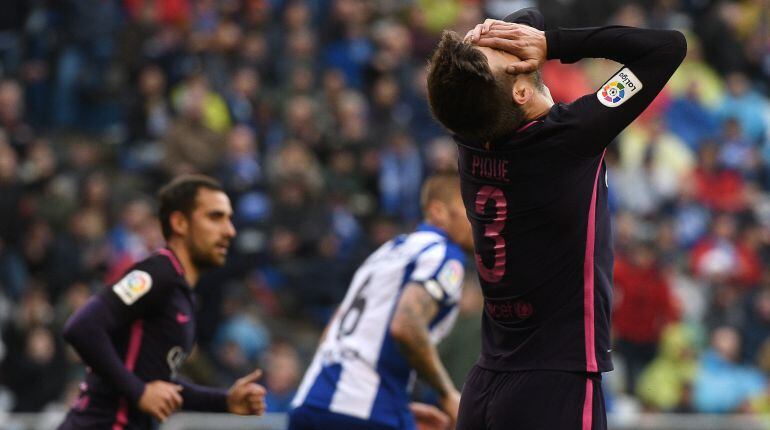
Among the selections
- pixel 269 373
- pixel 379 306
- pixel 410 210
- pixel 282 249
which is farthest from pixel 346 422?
pixel 410 210

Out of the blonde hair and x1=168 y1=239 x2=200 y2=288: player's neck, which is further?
the blonde hair

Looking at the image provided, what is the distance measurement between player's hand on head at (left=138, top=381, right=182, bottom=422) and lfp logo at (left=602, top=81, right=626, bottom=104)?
2.83 metres

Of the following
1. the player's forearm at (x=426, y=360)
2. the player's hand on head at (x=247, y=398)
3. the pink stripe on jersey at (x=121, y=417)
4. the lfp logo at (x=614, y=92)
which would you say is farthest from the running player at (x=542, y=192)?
the pink stripe on jersey at (x=121, y=417)

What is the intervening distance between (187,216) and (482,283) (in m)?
2.31

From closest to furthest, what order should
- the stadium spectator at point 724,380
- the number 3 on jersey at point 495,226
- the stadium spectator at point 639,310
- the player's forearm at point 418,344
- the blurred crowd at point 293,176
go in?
the number 3 on jersey at point 495,226
the player's forearm at point 418,344
the blurred crowd at point 293,176
the stadium spectator at point 724,380
the stadium spectator at point 639,310

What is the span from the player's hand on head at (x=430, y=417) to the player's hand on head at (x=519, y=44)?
108 inches

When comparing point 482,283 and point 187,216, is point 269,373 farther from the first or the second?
point 482,283

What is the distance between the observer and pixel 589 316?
194 inches

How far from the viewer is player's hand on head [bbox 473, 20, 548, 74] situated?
4812 millimetres

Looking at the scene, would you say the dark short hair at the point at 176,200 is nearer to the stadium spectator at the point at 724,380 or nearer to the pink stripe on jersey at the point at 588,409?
the pink stripe on jersey at the point at 588,409

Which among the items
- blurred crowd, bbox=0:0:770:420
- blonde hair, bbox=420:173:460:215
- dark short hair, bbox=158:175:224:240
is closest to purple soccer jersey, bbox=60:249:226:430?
dark short hair, bbox=158:175:224:240

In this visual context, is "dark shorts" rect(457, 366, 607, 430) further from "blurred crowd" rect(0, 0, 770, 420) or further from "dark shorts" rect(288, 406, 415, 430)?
"blurred crowd" rect(0, 0, 770, 420)

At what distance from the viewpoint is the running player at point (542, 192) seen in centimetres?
479

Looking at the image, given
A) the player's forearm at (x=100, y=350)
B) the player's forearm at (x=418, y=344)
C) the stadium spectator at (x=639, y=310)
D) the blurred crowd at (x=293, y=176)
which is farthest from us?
the stadium spectator at (x=639, y=310)
